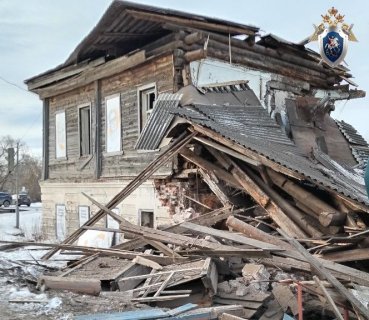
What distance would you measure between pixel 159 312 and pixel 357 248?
304 cm

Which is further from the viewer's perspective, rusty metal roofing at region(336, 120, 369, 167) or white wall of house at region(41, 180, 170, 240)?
rusty metal roofing at region(336, 120, 369, 167)

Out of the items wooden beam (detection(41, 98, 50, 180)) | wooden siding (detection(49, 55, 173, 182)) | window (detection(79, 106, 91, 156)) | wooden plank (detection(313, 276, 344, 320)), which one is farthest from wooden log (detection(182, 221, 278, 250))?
wooden beam (detection(41, 98, 50, 180))

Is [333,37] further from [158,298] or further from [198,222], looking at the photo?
[158,298]

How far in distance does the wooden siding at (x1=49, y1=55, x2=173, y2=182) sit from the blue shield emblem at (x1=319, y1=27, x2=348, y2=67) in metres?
3.79

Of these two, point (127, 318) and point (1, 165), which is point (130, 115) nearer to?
point (127, 318)

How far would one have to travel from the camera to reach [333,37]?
10.8m

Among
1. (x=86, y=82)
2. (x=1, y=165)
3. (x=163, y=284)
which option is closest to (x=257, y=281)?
(x=163, y=284)

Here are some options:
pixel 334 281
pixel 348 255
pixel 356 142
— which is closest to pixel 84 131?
pixel 356 142

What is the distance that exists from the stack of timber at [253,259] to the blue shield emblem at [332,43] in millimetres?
4121

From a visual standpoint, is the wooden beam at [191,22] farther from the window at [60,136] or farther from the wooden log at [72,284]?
the window at [60,136]

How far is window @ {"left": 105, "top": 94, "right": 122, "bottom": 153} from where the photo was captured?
13.7 metres

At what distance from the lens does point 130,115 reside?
13227mm

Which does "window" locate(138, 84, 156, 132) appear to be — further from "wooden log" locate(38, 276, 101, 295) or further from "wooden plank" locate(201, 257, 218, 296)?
"wooden plank" locate(201, 257, 218, 296)

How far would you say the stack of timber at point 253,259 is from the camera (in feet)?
18.4
